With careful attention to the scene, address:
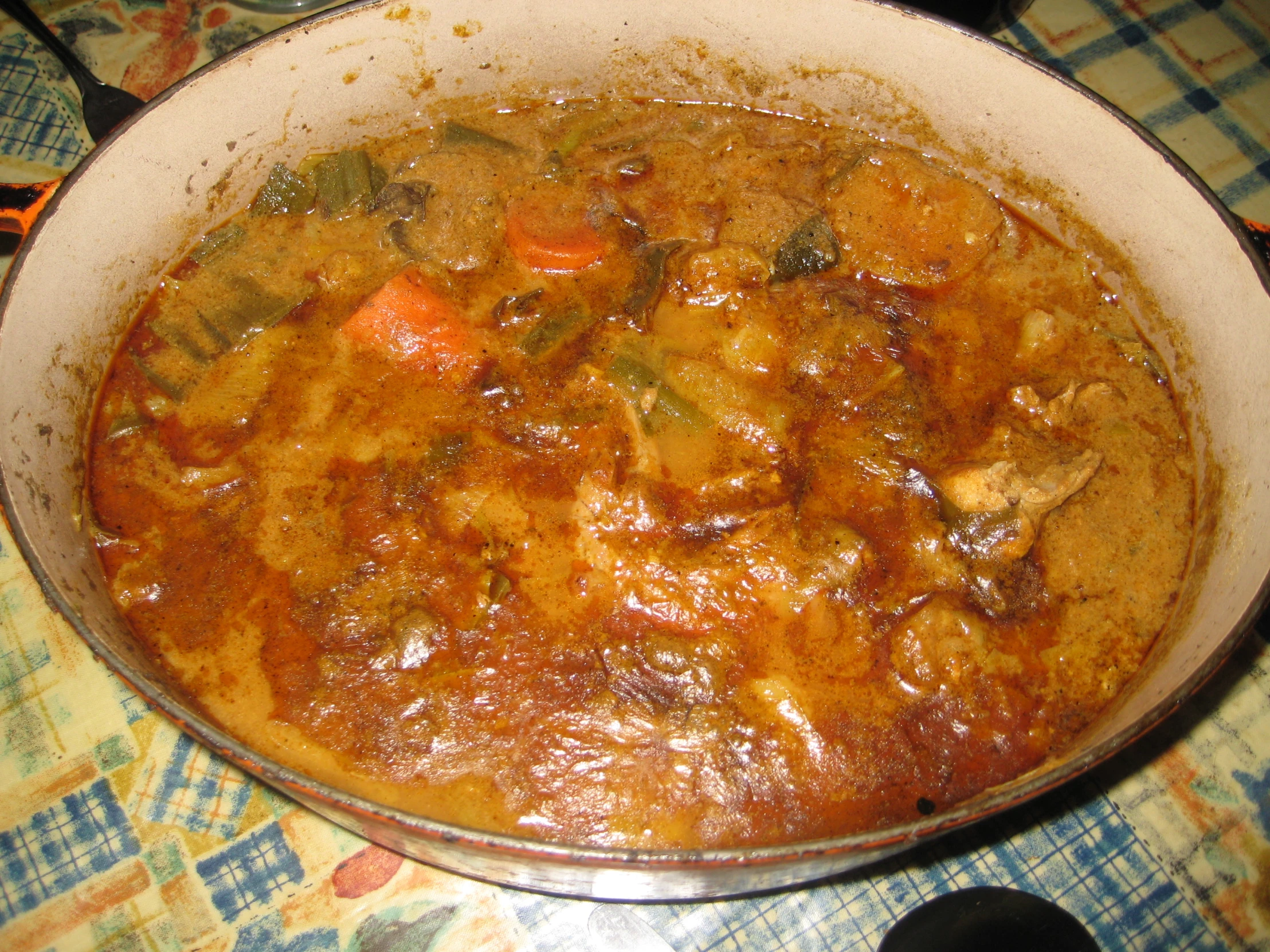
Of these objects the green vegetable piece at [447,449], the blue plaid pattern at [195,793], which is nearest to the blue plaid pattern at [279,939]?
the blue plaid pattern at [195,793]

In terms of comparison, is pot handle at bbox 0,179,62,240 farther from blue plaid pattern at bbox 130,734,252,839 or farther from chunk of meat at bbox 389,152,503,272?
→ blue plaid pattern at bbox 130,734,252,839

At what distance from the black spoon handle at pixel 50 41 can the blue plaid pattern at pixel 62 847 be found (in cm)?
201

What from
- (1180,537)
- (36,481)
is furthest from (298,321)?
(1180,537)

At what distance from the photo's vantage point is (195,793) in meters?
2.03

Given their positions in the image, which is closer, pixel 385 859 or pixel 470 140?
pixel 385 859

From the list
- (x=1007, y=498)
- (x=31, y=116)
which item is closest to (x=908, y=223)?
(x=1007, y=498)

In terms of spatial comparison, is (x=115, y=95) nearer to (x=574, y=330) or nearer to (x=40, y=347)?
(x=40, y=347)

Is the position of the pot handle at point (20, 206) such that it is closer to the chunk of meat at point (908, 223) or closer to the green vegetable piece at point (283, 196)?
the green vegetable piece at point (283, 196)

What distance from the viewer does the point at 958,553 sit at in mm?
2004

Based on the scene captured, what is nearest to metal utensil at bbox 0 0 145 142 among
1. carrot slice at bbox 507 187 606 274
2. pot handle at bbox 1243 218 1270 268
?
carrot slice at bbox 507 187 606 274

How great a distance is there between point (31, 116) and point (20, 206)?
1319 millimetres

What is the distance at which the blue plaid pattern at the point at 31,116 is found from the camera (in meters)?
2.84

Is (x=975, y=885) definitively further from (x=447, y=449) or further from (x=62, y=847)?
(x=62, y=847)

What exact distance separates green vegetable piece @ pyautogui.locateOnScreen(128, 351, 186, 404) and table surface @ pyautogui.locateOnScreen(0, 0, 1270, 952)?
629 millimetres
